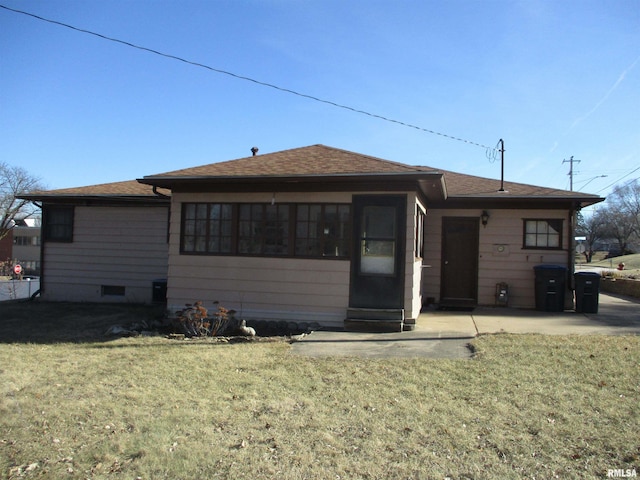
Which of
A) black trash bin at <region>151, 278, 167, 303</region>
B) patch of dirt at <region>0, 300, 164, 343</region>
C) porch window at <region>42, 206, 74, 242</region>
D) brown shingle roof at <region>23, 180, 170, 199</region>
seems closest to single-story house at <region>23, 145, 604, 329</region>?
brown shingle roof at <region>23, 180, 170, 199</region>

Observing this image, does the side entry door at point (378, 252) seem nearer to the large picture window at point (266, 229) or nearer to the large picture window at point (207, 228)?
the large picture window at point (266, 229)

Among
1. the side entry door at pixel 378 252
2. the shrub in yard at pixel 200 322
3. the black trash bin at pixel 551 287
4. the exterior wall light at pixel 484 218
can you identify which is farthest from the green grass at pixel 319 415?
the exterior wall light at pixel 484 218

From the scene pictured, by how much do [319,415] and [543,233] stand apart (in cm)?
906

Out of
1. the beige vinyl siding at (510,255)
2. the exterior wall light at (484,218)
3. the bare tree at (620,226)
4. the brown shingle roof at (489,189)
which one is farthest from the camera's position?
the bare tree at (620,226)

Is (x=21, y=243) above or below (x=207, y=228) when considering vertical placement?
below

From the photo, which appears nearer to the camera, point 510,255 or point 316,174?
point 316,174

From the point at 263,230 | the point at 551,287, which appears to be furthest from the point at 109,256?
the point at 551,287

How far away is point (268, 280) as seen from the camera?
943 cm

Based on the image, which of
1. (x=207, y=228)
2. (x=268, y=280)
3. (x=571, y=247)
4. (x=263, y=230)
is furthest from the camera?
(x=571, y=247)

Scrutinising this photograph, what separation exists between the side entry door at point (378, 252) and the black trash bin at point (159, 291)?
5.48 m

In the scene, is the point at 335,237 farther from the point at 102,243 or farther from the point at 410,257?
the point at 102,243

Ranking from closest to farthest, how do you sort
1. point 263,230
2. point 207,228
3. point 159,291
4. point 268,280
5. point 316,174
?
1. point 316,174
2. point 268,280
3. point 263,230
4. point 207,228
5. point 159,291

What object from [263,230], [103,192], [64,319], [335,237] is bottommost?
[64,319]

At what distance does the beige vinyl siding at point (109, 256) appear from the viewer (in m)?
12.7
